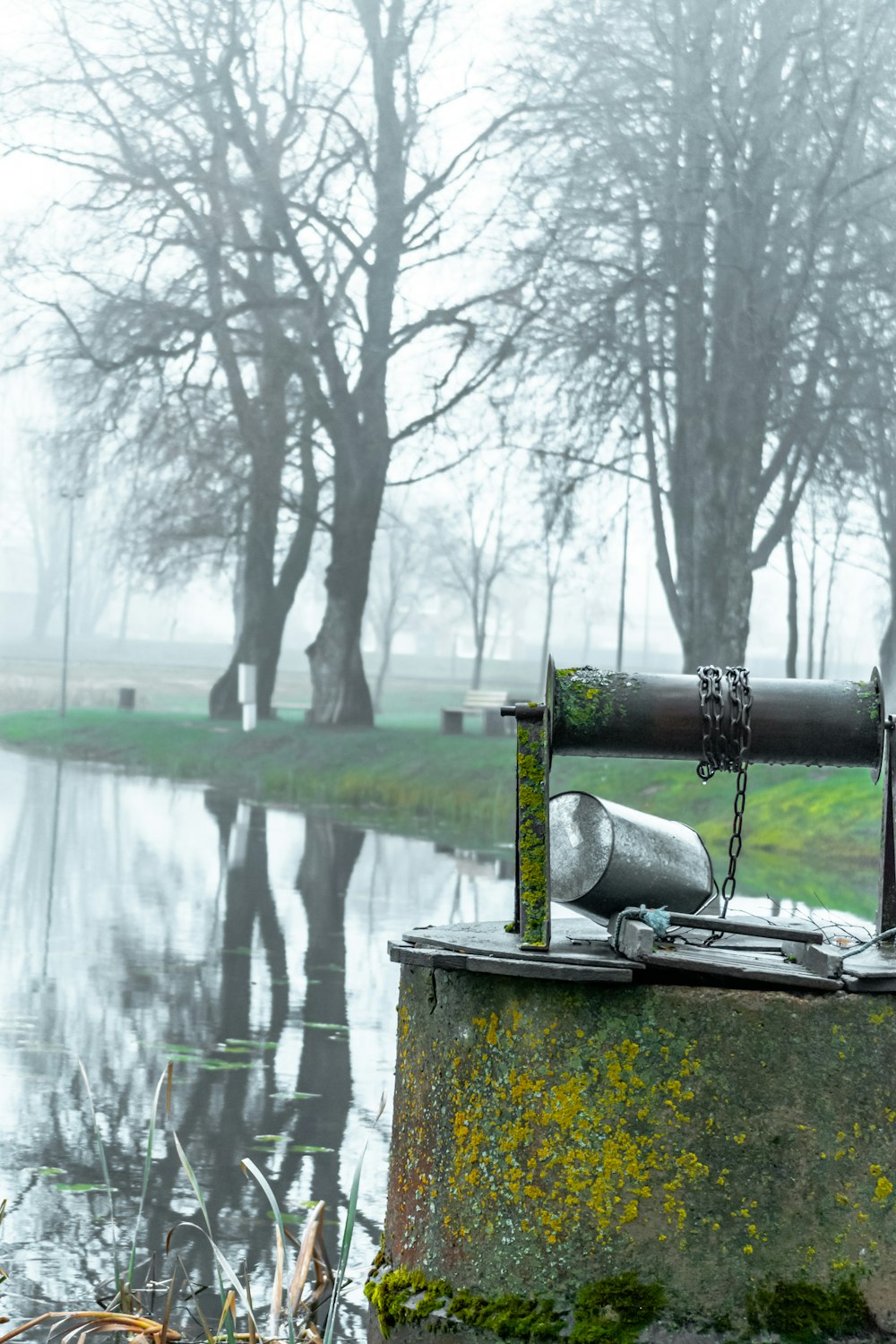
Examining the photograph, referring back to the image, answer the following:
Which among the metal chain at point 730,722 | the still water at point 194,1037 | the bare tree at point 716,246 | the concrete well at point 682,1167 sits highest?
the bare tree at point 716,246

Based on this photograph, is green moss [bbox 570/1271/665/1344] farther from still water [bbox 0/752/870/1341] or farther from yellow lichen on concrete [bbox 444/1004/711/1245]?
still water [bbox 0/752/870/1341]

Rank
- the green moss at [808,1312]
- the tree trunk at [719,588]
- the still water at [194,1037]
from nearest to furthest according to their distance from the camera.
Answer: the green moss at [808,1312]
the still water at [194,1037]
the tree trunk at [719,588]

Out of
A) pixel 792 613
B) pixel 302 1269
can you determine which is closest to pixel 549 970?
pixel 302 1269

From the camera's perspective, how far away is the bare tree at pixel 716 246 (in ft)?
88.4

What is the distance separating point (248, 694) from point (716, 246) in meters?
13.2

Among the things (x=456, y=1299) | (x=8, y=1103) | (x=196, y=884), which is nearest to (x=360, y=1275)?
(x=456, y=1299)

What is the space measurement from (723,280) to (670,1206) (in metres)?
26.3

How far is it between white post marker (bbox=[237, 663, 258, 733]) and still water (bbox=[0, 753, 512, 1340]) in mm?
16736

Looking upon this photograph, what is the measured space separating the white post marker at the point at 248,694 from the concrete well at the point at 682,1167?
30.9 metres

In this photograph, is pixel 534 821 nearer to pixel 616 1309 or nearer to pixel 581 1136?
pixel 581 1136

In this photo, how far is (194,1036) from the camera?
7.86 meters

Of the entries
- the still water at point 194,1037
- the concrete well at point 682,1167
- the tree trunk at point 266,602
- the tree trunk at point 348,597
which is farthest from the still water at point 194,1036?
the tree trunk at point 266,602

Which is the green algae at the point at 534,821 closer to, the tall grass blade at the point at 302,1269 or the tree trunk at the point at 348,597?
the tall grass blade at the point at 302,1269

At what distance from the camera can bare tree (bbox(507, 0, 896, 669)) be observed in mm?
26953
